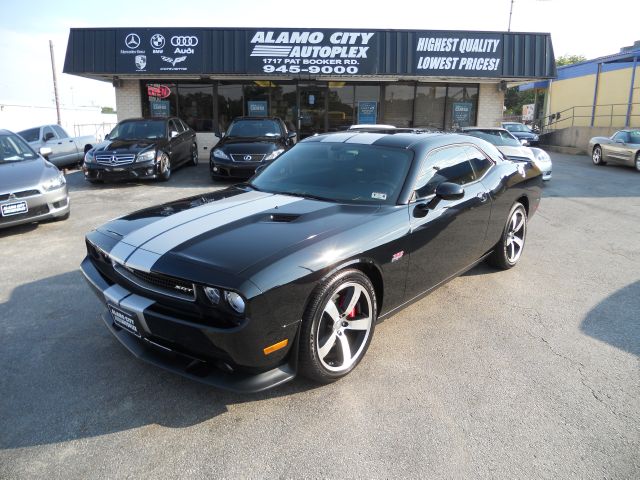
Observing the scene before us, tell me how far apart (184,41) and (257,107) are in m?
3.42

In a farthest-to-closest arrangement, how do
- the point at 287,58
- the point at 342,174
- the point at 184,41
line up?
the point at 287,58 → the point at 184,41 → the point at 342,174

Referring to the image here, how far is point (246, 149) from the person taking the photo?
415 inches

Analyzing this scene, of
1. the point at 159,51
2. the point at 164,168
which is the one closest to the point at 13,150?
the point at 164,168

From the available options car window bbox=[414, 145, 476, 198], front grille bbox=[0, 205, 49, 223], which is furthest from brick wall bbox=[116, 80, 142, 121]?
car window bbox=[414, 145, 476, 198]

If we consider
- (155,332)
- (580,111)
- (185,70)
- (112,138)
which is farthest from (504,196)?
(580,111)

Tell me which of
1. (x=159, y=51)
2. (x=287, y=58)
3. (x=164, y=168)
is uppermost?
(x=159, y=51)

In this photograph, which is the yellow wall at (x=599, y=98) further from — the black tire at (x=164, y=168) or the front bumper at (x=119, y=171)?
the front bumper at (x=119, y=171)

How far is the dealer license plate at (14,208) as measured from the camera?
6121 mm

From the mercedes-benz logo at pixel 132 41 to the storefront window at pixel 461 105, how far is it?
11.2 m

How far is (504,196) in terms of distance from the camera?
472cm

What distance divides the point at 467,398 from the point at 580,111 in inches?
1411

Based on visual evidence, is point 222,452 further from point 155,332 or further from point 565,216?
point 565,216

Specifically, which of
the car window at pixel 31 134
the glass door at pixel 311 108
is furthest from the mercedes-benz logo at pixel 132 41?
the glass door at pixel 311 108

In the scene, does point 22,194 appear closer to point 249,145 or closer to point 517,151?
point 249,145
